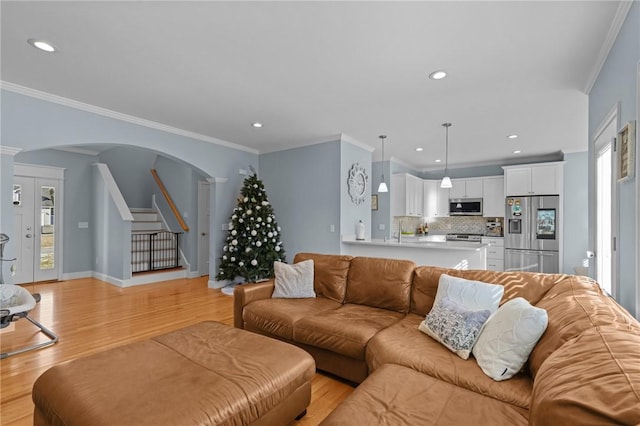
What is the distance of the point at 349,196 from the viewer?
16.6 feet

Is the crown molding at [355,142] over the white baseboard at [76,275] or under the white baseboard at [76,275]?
over

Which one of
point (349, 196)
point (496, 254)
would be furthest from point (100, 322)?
point (496, 254)

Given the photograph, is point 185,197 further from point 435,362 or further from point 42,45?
point 435,362

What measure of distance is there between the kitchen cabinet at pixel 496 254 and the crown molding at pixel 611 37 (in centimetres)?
414

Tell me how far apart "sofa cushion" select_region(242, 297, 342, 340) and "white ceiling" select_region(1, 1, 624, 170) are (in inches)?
87.7

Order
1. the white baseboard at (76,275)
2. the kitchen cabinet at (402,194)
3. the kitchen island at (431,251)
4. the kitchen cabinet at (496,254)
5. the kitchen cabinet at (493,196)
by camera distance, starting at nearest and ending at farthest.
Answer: the kitchen island at (431,251) < the white baseboard at (76,275) < the kitchen cabinet at (496,254) < the kitchen cabinet at (493,196) < the kitchen cabinet at (402,194)

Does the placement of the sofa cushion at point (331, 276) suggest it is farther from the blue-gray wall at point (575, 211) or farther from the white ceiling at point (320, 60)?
the blue-gray wall at point (575, 211)

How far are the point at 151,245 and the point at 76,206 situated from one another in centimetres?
168

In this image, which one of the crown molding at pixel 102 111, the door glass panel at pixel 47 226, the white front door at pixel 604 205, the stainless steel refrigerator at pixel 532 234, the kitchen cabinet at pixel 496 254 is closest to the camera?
the white front door at pixel 604 205

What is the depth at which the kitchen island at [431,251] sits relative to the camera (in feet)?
12.7

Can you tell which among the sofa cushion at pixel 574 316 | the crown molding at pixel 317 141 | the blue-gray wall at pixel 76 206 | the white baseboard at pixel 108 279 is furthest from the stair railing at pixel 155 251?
the sofa cushion at pixel 574 316

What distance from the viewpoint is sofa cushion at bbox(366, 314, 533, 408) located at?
4.81ft

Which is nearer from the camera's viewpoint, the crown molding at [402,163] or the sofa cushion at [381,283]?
the sofa cushion at [381,283]

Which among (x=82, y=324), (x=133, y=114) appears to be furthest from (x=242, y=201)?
(x=82, y=324)
